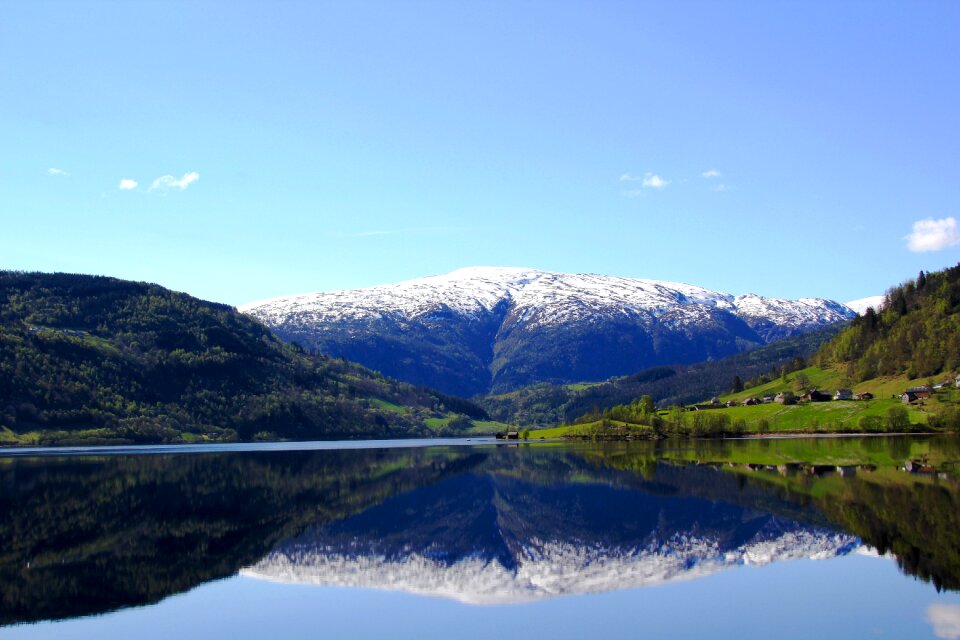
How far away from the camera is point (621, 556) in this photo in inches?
1635

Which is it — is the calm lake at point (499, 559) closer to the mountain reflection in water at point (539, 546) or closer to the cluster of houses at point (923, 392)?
the mountain reflection in water at point (539, 546)

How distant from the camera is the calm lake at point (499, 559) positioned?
29.6 metres

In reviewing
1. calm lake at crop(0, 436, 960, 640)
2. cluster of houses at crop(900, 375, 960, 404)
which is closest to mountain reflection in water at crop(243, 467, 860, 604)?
calm lake at crop(0, 436, 960, 640)

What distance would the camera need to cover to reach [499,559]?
139 feet

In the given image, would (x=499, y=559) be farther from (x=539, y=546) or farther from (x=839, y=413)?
(x=839, y=413)

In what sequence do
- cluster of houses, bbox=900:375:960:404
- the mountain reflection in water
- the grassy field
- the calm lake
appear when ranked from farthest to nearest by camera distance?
cluster of houses, bbox=900:375:960:404 → the grassy field → the mountain reflection in water → the calm lake

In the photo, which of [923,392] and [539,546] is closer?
[539,546]

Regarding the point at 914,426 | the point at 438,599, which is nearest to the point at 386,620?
the point at 438,599

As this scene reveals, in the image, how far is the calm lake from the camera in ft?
97.2

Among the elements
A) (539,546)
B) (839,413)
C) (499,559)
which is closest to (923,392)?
(839,413)

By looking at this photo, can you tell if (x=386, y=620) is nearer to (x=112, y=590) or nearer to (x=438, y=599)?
(x=438, y=599)

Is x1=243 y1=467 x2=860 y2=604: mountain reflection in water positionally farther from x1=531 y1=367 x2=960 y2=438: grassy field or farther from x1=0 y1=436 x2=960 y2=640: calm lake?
x1=531 y1=367 x2=960 y2=438: grassy field

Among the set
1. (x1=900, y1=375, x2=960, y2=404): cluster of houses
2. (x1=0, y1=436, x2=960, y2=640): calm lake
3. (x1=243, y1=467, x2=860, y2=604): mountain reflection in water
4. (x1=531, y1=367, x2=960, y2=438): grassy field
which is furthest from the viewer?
(x1=900, y1=375, x2=960, y2=404): cluster of houses

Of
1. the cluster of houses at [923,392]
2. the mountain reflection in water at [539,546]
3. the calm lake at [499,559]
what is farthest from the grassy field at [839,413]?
the mountain reflection in water at [539,546]
